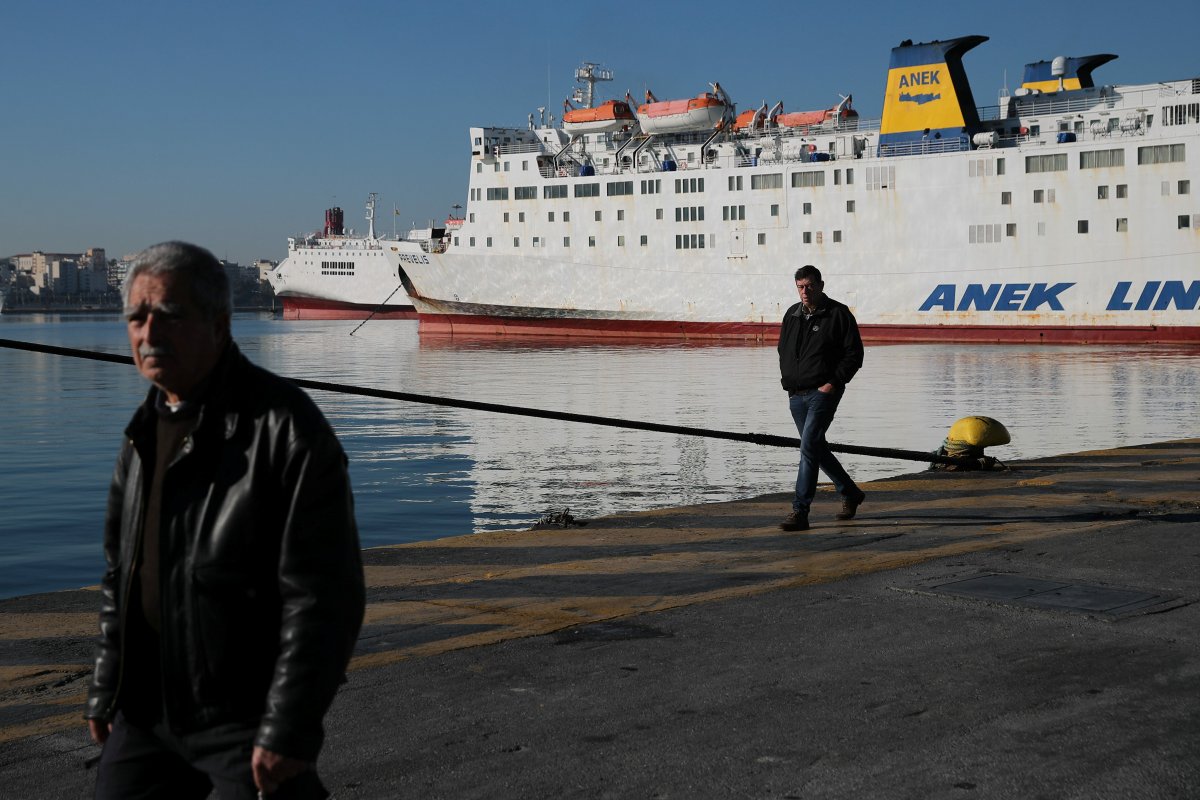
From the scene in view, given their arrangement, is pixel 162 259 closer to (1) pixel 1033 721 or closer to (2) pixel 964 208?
(1) pixel 1033 721

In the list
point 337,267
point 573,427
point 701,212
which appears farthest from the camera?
point 337,267

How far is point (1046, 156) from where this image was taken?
4553cm

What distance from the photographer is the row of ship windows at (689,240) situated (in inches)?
1964

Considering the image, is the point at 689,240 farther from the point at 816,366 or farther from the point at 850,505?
the point at 816,366

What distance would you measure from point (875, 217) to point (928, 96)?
5.12 m

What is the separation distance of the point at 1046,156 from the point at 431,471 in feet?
118

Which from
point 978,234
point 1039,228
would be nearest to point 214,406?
point 1039,228

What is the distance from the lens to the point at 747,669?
4812mm

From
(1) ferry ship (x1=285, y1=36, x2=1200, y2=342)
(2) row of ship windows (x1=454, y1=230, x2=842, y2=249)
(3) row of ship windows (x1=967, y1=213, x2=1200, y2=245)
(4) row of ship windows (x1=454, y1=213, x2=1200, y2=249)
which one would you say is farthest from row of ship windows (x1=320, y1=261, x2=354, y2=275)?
(3) row of ship windows (x1=967, y1=213, x2=1200, y2=245)

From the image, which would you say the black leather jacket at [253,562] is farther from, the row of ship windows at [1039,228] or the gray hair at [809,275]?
the row of ship windows at [1039,228]

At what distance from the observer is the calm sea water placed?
41.5ft

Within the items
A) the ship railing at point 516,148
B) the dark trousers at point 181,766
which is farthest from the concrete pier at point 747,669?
the ship railing at point 516,148

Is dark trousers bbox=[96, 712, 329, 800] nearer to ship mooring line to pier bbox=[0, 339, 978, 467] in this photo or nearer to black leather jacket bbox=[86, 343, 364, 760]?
black leather jacket bbox=[86, 343, 364, 760]

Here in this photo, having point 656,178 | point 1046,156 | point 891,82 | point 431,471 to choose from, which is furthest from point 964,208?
point 431,471
